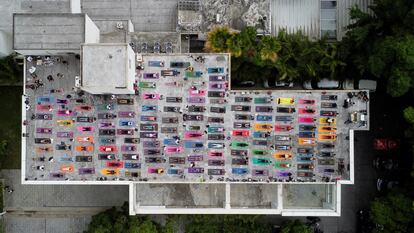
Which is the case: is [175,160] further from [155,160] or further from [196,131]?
[196,131]

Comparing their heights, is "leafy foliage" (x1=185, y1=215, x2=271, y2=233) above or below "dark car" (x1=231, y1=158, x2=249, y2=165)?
below

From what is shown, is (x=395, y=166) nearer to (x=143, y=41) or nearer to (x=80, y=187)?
(x=143, y=41)

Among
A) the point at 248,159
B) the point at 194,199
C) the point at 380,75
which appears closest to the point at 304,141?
the point at 248,159

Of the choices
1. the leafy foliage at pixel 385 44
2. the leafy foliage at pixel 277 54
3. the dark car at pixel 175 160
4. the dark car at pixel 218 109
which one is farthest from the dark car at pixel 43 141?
the leafy foliage at pixel 385 44

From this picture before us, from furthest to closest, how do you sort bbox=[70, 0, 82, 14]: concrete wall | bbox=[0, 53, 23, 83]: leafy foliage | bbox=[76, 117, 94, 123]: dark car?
bbox=[0, 53, 23, 83]: leafy foliage < bbox=[70, 0, 82, 14]: concrete wall < bbox=[76, 117, 94, 123]: dark car

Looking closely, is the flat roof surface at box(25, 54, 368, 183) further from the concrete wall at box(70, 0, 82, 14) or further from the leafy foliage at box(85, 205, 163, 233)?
the concrete wall at box(70, 0, 82, 14)

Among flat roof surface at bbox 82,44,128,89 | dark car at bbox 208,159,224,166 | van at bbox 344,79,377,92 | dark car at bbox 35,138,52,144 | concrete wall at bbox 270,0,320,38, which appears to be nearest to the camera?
flat roof surface at bbox 82,44,128,89

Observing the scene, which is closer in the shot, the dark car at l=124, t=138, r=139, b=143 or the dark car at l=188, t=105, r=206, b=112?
the dark car at l=188, t=105, r=206, b=112

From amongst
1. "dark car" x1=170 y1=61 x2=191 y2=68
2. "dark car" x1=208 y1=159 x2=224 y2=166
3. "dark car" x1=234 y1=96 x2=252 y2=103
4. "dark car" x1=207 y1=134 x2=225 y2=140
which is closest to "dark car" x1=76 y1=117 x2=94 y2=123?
"dark car" x1=170 y1=61 x2=191 y2=68

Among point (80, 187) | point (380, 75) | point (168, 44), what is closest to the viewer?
point (380, 75)
